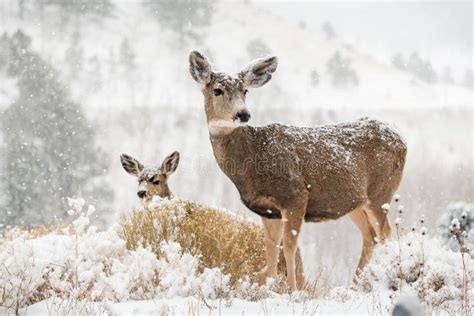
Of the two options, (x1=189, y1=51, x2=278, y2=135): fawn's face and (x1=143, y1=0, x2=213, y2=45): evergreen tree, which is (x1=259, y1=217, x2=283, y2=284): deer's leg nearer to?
(x1=189, y1=51, x2=278, y2=135): fawn's face

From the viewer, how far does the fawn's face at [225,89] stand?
706 cm

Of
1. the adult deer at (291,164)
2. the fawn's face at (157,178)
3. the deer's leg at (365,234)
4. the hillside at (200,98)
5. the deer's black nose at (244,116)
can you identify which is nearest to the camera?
the deer's black nose at (244,116)

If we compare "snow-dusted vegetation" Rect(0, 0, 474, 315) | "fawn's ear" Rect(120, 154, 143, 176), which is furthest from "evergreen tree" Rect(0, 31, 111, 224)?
"fawn's ear" Rect(120, 154, 143, 176)

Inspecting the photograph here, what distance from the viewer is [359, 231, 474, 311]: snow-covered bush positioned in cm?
714

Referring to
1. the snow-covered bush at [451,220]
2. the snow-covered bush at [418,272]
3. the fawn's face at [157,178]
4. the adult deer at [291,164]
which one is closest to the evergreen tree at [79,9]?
the snow-covered bush at [451,220]

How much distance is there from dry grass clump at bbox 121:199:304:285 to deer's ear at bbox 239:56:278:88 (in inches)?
71.7

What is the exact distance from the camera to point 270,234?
25.4 ft

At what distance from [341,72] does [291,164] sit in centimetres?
4227

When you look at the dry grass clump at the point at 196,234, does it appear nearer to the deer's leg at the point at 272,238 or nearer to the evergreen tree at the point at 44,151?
the deer's leg at the point at 272,238

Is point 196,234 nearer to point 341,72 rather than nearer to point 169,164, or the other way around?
point 169,164

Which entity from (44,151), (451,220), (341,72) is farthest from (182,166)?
(341,72)

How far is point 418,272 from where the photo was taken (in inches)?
295

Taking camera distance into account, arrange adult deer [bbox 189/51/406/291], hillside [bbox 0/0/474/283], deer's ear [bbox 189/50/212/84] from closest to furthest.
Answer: adult deer [bbox 189/51/406/291] → deer's ear [bbox 189/50/212/84] → hillside [bbox 0/0/474/283]

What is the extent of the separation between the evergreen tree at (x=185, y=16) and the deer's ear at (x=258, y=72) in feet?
136
